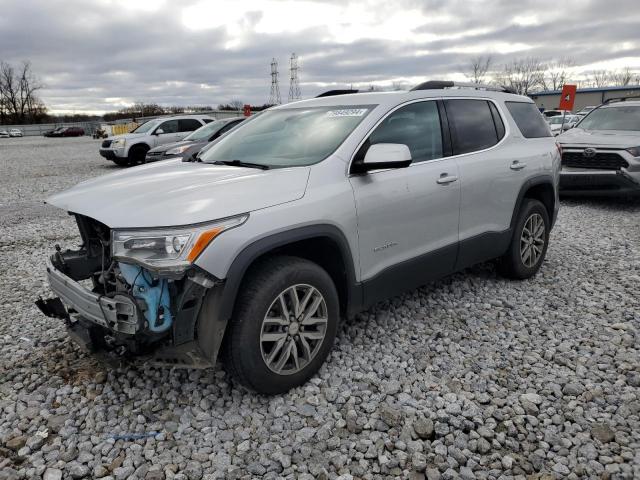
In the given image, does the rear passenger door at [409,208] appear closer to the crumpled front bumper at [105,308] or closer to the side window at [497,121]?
the side window at [497,121]

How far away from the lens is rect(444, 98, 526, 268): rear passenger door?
13.1 ft

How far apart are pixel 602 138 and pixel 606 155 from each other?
1.45ft

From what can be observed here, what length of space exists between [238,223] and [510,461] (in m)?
1.81

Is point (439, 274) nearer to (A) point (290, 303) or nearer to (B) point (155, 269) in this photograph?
(A) point (290, 303)

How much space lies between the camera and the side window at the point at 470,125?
13.3ft

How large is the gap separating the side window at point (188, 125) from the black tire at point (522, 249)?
13.9 meters

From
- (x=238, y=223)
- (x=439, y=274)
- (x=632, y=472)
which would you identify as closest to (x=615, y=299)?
(x=439, y=274)

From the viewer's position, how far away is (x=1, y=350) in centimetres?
370

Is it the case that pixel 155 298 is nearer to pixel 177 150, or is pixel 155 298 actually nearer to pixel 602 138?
pixel 602 138

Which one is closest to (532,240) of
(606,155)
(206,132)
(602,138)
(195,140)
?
(606,155)

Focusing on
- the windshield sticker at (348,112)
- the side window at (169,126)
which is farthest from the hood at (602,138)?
the side window at (169,126)

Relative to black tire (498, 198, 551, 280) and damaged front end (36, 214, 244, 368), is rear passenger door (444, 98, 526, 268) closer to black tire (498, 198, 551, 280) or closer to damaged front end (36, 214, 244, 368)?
black tire (498, 198, 551, 280)

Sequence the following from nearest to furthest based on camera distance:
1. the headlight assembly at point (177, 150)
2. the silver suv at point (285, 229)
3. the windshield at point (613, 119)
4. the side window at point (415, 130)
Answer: the silver suv at point (285, 229) < the side window at point (415, 130) < the windshield at point (613, 119) < the headlight assembly at point (177, 150)

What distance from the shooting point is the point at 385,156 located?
3.08 m
